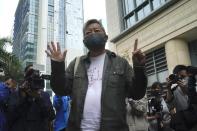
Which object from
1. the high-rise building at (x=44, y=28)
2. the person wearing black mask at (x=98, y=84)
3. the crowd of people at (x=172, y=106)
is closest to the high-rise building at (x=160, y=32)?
the crowd of people at (x=172, y=106)

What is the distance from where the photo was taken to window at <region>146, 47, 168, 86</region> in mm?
11927

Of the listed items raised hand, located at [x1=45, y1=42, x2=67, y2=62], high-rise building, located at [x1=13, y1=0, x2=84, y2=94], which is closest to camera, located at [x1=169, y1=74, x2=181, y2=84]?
raised hand, located at [x1=45, y1=42, x2=67, y2=62]

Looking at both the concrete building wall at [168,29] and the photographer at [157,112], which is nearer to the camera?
the photographer at [157,112]

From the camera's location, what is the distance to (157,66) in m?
12.4

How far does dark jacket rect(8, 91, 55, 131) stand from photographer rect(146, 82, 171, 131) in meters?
2.24

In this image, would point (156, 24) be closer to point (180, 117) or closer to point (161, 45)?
point (161, 45)

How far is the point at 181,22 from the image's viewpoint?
1073 cm

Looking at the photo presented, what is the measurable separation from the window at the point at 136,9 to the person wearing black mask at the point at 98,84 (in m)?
9.69

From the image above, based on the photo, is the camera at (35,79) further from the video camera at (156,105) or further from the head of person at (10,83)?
the video camera at (156,105)

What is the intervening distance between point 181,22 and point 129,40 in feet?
11.8

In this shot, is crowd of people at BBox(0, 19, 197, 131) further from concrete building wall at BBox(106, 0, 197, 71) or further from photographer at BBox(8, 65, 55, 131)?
concrete building wall at BBox(106, 0, 197, 71)

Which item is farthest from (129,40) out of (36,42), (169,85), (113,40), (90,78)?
(36,42)

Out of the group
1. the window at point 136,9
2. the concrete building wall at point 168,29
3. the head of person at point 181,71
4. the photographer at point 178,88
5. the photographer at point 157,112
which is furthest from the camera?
the window at point 136,9

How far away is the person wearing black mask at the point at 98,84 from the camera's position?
246 cm
